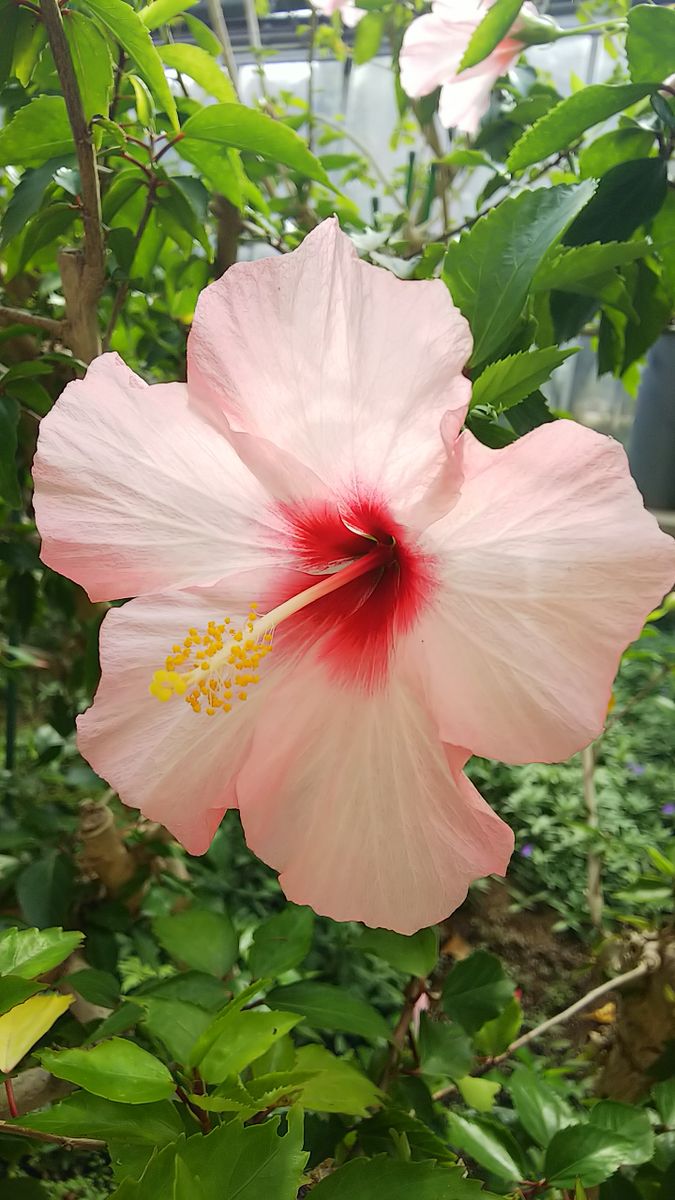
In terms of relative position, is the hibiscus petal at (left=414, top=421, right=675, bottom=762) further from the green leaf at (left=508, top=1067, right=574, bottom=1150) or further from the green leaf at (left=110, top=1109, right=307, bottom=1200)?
the green leaf at (left=508, top=1067, right=574, bottom=1150)

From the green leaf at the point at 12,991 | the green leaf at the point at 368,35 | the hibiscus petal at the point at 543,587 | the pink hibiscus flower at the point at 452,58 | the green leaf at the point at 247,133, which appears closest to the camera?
the hibiscus petal at the point at 543,587

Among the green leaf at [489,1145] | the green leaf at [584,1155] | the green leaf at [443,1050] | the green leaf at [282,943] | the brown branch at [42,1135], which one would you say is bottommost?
the green leaf at [489,1145]

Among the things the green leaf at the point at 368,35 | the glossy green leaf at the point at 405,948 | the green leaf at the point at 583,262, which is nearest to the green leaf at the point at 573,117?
the green leaf at the point at 583,262

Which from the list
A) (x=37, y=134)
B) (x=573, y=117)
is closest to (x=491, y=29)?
(x=573, y=117)

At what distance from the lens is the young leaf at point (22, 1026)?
440mm

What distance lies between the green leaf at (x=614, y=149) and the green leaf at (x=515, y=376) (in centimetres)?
28

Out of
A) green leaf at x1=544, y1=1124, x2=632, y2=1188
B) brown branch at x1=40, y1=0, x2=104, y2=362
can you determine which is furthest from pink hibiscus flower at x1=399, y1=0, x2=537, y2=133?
green leaf at x1=544, y1=1124, x2=632, y2=1188

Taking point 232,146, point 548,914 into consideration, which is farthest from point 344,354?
point 548,914

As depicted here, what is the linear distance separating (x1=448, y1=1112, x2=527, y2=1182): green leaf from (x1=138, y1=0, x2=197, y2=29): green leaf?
0.76 metres

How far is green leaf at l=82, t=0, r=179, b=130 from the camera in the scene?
45 cm

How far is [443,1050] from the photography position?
0.60 meters

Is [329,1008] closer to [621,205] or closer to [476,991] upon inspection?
[476,991]

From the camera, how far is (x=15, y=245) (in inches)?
29.7

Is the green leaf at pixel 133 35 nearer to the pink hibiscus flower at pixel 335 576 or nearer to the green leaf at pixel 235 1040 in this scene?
the pink hibiscus flower at pixel 335 576
